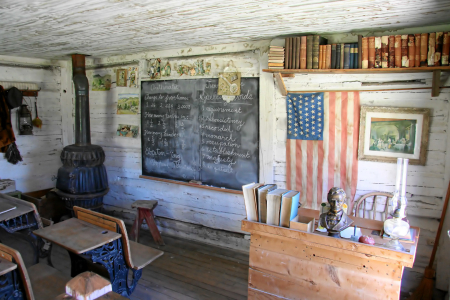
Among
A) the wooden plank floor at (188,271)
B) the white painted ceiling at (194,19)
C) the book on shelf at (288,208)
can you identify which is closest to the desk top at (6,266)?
the wooden plank floor at (188,271)

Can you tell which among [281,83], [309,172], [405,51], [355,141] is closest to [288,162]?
[309,172]

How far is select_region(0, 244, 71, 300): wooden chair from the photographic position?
77.6 inches

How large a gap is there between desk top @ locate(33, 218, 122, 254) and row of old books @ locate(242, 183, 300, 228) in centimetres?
106

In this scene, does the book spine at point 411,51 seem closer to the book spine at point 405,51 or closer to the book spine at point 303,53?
the book spine at point 405,51

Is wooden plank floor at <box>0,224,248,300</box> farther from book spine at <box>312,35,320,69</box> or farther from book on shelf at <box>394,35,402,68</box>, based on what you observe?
book on shelf at <box>394,35,402,68</box>

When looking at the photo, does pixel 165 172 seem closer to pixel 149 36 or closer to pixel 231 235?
pixel 231 235

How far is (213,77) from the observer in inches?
167

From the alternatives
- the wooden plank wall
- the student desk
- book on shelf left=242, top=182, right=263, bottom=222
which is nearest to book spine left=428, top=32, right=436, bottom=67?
the student desk

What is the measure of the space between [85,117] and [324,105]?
133 inches

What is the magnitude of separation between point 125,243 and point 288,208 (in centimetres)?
133

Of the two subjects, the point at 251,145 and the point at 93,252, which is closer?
the point at 93,252

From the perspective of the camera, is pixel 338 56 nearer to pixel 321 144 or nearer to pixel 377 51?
pixel 377 51

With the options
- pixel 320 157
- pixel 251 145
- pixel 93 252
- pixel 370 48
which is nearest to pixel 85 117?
pixel 251 145

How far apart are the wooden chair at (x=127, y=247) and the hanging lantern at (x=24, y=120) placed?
2.88m
